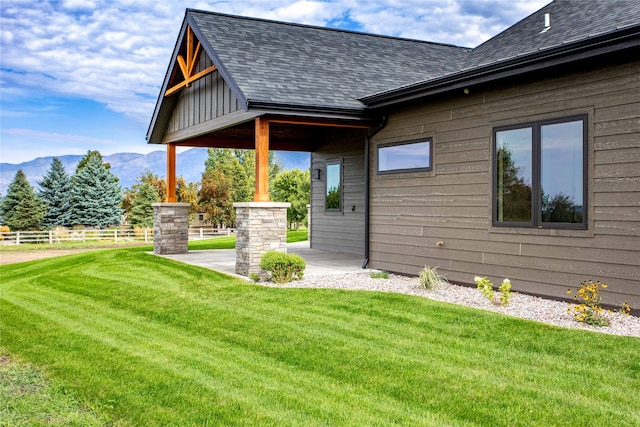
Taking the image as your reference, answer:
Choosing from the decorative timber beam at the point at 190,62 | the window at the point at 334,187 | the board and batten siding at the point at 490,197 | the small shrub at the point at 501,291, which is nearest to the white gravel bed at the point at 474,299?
the small shrub at the point at 501,291

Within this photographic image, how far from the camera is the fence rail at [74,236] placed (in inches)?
1236

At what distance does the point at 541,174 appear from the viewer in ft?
25.0

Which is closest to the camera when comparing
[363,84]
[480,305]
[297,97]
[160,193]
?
[480,305]

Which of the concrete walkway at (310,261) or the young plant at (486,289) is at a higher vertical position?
the young plant at (486,289)

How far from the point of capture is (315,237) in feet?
53.3

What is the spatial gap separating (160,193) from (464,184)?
3418cm

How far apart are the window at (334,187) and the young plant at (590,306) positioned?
8.35m

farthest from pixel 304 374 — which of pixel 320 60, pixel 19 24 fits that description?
pixel 19 24

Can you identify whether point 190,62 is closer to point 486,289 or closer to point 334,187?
point 334,187

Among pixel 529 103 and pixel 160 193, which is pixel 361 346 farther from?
pixel 160 193

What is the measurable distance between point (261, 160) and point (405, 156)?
8.47 ft

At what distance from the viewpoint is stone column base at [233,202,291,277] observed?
9992mm

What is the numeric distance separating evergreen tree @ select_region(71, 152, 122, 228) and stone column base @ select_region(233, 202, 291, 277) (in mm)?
30080

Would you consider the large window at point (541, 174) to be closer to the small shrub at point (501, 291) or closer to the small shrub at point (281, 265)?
the small shrub at point (501, 291)
